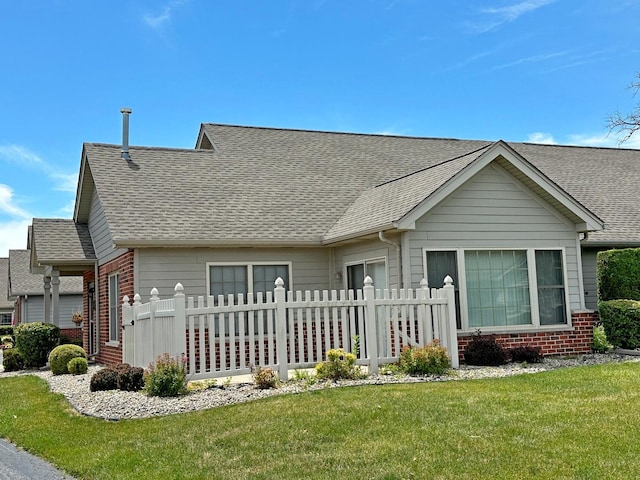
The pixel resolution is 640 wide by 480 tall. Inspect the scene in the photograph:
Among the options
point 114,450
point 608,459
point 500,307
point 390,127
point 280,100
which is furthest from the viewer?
point 390,127

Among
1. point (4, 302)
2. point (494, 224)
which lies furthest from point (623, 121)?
point (4, 302)

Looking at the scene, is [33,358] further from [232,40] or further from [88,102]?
[232,40]

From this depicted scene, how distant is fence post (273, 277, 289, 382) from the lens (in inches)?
423

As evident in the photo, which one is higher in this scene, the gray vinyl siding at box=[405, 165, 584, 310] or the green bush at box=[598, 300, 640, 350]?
the gray vinyl siding at box=[405, 165, 584, 310]

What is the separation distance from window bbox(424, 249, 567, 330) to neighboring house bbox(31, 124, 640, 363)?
25 mm

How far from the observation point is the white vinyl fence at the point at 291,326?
34.2 ft

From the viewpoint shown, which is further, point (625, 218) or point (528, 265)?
point (625, 218)

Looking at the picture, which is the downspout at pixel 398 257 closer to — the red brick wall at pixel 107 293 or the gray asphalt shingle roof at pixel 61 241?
the red brick wall at pixel 107 293

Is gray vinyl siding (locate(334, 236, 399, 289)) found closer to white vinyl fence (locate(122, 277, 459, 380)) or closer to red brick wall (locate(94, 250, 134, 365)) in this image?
white vinyl fence (locate(122, 277, 459, 380))

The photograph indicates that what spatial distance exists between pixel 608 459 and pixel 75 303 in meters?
35.8

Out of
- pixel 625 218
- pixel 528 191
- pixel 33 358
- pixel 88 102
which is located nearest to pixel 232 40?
pixel 88 102

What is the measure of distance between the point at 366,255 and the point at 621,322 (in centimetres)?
551

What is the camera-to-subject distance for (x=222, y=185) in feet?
56.3

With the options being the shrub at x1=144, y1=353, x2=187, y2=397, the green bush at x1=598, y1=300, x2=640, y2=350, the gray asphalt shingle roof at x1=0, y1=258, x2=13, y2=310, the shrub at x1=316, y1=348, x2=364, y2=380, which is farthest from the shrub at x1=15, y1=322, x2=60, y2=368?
the gray asphalt shingle roof at x1=0, y1=258, x2=13, y2=310
